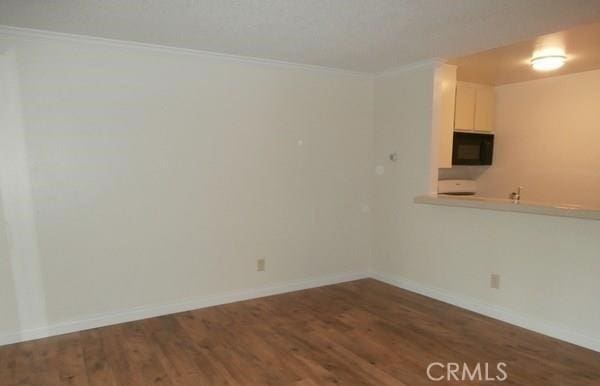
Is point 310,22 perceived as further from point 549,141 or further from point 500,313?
point 549,141

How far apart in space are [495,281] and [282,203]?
2155mm

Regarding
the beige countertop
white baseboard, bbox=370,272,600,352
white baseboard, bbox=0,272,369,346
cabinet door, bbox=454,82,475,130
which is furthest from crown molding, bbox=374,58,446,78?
white baseboard, bbox=0,272,369,346

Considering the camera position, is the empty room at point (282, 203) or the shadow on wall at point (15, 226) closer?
the empty room at point (282, 203)

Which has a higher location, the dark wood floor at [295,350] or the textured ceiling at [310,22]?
the textured ceiling at [310,22]

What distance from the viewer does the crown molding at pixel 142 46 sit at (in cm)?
279

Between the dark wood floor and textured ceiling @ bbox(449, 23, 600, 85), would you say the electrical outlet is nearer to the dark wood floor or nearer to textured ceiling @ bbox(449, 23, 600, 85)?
the dark wood floor

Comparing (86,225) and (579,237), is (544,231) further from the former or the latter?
(86,225)

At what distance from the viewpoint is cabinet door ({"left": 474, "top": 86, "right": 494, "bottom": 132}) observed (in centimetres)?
504

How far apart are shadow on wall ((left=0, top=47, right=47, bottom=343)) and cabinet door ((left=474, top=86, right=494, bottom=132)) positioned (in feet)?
16.5

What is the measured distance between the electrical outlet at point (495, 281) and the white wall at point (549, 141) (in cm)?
199

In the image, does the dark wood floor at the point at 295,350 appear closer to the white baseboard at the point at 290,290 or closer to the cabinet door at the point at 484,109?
the white baseboard at the point at 290,290

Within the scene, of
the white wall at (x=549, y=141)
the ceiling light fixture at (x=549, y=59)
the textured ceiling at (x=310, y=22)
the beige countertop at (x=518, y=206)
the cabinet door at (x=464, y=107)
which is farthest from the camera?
the cabinet door at (x=464, y=107)

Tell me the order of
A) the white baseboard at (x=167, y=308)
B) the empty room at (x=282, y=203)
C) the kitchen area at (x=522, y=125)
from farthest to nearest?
the kitchen area at (x=522, y=125) < the white baseboard at (x=167, y=308) < the empty room at (x=282, y=203)

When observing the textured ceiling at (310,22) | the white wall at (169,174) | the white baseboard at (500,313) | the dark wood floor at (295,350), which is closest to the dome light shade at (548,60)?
the textured ceiling at (310,22)
